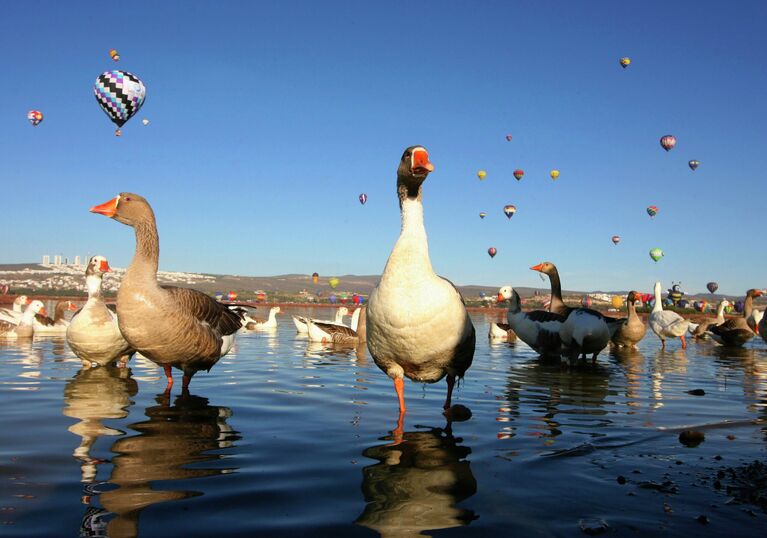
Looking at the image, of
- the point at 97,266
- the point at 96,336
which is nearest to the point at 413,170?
the point at 96,336

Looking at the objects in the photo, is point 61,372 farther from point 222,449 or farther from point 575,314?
point 575,314

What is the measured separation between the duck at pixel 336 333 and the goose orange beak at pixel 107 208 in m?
13.1

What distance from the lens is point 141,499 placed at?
162 inches

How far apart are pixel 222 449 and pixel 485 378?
773 centimetres

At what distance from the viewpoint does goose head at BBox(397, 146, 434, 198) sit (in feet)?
22.6

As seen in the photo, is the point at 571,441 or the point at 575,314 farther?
the point at 575,314

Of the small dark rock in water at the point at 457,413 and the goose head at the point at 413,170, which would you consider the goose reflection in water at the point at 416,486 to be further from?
the goose head at the point at 413,170

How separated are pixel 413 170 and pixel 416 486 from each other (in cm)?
372

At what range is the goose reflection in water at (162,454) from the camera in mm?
4012

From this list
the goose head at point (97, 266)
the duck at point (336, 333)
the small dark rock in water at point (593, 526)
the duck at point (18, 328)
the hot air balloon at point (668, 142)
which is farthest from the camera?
the hot air balloon at point (668, 142)

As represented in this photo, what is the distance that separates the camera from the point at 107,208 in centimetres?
929

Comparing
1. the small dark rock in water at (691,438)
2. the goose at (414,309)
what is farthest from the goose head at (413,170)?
the small dark rock in water at (691,438)

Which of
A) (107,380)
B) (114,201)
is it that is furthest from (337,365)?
(114,201)

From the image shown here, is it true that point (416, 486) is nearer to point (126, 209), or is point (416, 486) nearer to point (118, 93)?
point (126, 209)
